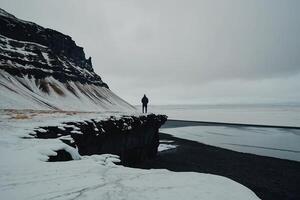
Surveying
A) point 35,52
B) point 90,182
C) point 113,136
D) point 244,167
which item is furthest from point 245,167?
point 35,52

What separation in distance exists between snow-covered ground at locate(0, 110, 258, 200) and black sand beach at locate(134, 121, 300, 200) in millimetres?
15846

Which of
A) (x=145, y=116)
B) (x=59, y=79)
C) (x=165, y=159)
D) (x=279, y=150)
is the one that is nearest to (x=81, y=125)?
(x=145, y=116)

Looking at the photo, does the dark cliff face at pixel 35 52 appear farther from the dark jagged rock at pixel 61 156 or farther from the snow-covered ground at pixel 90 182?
the snow-covered ground at pixel 90 182

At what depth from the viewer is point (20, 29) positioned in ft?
374

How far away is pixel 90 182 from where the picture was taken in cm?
643

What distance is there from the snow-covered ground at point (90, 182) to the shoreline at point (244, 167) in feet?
52.0

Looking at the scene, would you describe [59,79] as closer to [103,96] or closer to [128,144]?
[103,96]

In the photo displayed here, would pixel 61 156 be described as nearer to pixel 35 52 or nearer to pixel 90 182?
pixel 90 182

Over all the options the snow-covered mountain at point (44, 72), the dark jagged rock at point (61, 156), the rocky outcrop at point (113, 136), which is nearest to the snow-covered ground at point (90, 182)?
the dark jagged rock at point (61, 156)

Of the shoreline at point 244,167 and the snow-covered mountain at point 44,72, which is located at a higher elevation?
the snow-covered mountain at point 44,72

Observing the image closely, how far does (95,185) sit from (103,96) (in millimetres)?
104482

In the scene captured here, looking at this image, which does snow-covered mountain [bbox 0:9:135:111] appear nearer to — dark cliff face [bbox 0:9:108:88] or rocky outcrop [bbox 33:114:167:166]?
dark cliff face [bbox 0:9:108:88]

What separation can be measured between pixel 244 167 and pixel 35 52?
315ft

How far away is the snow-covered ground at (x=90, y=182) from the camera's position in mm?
5668
